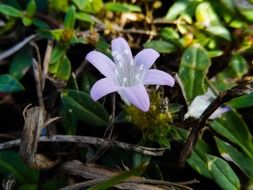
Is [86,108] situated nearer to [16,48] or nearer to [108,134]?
[108,134]

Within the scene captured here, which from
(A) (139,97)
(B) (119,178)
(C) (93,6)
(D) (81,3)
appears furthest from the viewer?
(C) (93,6)

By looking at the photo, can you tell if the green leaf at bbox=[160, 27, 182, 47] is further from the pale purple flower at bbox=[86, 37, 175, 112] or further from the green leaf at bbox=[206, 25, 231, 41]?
the pale purple flower at bbox=[86, 37, 175, 112]

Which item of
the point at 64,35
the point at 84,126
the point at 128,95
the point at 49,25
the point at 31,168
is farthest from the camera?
the point at 49,25

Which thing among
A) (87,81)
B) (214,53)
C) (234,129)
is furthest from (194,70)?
(87,81)

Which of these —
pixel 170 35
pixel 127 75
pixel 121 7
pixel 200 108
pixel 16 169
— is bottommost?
pixel 16 169

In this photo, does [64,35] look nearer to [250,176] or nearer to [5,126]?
[5,126]

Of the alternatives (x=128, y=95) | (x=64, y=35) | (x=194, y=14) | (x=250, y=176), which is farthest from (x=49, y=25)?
(x=250, y=176)

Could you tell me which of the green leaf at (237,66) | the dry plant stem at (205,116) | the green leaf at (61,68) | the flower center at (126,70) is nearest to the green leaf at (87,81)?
the green leaf at (61,68)

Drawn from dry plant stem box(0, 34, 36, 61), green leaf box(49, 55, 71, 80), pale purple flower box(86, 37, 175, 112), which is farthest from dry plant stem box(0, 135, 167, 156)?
dry plant stem box(0, 34, 36, 61)
